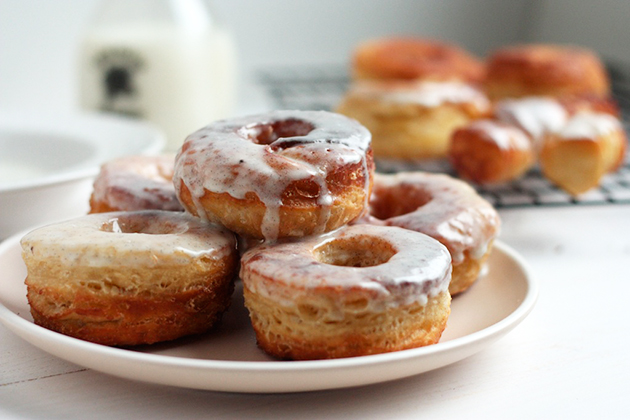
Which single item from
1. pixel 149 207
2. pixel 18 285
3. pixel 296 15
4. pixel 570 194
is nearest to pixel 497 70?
pixel 570 194

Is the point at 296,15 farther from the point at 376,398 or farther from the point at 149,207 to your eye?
the point at 376,398

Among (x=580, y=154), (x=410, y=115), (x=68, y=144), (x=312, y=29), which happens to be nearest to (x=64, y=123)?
(x=68, y=144)

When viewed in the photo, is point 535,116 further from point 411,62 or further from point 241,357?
point 241,357

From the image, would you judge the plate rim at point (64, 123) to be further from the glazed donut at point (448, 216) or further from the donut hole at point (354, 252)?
the donut hole at point (354, 252)

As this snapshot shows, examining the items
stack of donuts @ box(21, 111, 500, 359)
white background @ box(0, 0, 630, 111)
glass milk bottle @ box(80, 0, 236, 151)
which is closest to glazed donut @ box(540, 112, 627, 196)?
stack of donuts @ box(21, 111, 500, 359)

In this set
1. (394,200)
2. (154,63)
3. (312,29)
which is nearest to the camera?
(394,200)

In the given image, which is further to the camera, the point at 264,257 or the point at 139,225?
the point at 139,225
